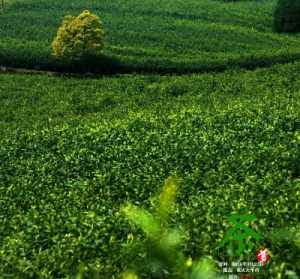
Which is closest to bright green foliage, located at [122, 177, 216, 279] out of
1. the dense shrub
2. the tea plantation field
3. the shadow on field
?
the tea plantation field

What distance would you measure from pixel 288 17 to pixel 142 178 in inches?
1863

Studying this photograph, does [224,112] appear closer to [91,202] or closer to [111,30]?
[91,202]

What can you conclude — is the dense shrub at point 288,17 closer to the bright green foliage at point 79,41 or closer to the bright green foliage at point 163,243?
the bright green foliage at point 79,41

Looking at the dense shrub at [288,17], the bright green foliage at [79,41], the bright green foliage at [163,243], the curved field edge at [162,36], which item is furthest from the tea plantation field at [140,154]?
the dense shrub at [288,17]

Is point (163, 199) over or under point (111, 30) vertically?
over

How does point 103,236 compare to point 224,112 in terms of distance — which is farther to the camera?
point 224,112

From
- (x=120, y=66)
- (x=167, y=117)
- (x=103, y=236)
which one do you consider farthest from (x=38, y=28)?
(x=103, y=236)

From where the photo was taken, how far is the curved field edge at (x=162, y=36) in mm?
49094

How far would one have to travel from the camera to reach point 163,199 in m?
5.02

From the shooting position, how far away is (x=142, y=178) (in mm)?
→ 19953

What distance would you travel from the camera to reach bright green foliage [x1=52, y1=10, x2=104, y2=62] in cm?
4781

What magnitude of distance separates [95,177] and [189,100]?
48.4ft

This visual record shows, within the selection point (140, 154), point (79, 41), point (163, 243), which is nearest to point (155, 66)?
point (79, 41)

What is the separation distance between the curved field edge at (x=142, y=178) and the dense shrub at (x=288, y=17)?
Result: 3008 centimetres
